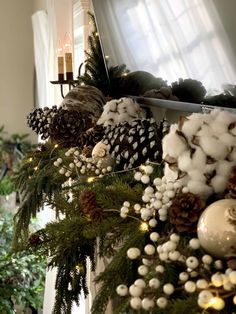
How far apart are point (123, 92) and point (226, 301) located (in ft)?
3.13

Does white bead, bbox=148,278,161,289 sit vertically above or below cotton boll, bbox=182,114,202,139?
below

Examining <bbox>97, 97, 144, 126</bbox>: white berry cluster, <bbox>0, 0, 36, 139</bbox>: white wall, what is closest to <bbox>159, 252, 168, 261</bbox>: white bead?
<bbox>97, 97, 144, 126</bbox>: white berry cluster

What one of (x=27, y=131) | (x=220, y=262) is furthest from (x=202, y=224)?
(x=27, y=131)

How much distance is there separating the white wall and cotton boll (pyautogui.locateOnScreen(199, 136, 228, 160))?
299 cm

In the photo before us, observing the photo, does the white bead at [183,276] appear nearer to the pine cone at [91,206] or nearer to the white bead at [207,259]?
the white bead at [207,259]

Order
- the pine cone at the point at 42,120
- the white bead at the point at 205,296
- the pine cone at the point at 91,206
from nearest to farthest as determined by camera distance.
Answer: the white bead at the point at 205,296 → the pine cone at the point at 91,206 → the pine cone at the point at 42,120

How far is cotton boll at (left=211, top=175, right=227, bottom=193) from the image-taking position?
60cm

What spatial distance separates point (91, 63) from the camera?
1.51 meters

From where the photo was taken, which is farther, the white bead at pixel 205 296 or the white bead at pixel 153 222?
the white bead at pixel 153 222

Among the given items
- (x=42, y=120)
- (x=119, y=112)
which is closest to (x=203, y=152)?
(x=119, y=112)

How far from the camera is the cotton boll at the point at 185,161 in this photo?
60cm

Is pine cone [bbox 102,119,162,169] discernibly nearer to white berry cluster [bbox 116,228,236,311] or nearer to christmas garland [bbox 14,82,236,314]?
christmas garland [bbox 14,82,236,314]

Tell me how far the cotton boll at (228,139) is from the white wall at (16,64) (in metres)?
2.99

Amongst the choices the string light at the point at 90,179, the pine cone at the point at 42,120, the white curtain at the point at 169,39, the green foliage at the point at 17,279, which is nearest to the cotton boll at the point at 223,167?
the white curtain at the point at 169,39
